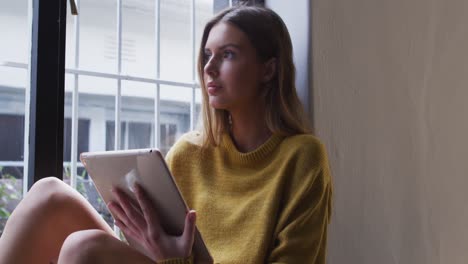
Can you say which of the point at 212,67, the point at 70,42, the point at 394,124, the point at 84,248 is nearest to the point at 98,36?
the point at 70,42

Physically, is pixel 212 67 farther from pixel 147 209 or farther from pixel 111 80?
pixel 147 209

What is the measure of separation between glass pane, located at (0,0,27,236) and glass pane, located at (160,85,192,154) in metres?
0.38

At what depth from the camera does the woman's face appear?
128cm

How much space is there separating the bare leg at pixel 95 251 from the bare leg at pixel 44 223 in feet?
0.13

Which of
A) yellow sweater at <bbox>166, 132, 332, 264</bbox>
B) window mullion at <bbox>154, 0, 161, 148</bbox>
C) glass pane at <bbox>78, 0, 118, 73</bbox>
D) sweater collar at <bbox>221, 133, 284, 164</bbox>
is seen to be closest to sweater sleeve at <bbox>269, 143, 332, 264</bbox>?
yellow sweater at <bbox>166, 132, 332, 264</bbox>

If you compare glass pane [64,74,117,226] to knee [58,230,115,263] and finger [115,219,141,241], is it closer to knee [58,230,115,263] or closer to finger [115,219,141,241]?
finger [115,219,141,241]

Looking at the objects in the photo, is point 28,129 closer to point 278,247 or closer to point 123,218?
point 123,218

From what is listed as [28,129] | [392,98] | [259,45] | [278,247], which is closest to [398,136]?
[392,98]

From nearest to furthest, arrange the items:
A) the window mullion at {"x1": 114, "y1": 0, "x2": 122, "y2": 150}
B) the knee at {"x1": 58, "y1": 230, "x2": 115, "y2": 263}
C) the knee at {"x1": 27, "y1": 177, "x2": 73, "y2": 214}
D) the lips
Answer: the knee at {"x1": 58, "y1": 230, "x2": 115, "y2": 263}
the knee at {"x1": 27, "y1": 177, "x2": 73, "y2": 214}
the lips
the window mullion at {"x1": 114, "y1": 0, "x2": 122, "y2": 150}

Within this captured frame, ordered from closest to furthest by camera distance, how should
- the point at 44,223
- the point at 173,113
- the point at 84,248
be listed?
the point at 84,248 < the point at 44,223 < the point at 173,113

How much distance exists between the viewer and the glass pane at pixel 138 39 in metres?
1.45

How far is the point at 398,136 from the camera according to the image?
158 cm

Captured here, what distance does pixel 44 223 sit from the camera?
1056 mm

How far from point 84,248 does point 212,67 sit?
52 centimetres
